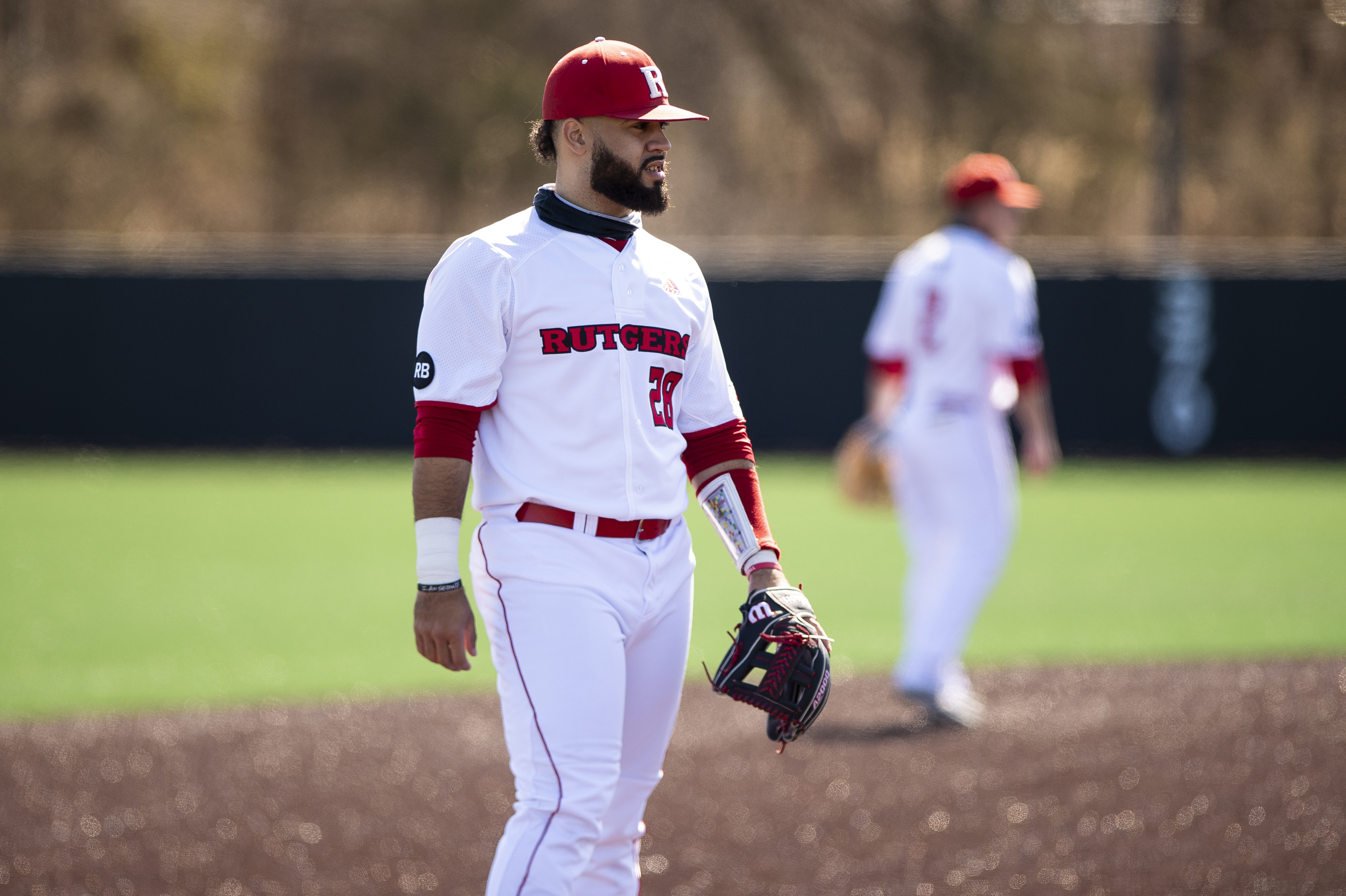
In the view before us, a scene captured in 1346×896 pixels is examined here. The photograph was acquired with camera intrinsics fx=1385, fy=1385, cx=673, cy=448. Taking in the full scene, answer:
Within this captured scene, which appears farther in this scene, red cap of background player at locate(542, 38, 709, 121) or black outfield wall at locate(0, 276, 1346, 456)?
black outfield wall at locate(0, 276, 1346, 456)

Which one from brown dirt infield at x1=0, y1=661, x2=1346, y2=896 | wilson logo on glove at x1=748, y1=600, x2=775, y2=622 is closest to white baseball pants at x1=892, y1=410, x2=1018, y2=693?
brown dirt infield at x1=0, y1=661, x2=1346, y2=896

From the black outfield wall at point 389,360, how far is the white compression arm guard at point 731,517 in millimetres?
12362

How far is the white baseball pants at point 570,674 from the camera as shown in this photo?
111 inches

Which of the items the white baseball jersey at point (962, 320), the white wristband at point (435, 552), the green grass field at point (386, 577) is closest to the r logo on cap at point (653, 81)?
the white wristband at point (435, 552)

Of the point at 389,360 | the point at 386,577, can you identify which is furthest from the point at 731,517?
the point at 389,360

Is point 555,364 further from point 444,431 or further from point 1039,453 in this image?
point 1039,453

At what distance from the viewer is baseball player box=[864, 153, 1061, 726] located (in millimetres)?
5812

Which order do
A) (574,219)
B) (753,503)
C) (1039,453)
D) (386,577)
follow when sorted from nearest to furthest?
(574,219) < (753,503) < (1039,453) < (386,577)

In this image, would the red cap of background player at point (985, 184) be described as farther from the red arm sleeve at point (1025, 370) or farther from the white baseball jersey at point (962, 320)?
the red arm sleeve at point (1025, 370)

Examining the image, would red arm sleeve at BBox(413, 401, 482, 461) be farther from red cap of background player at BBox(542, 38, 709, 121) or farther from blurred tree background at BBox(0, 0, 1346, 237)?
blurred tree background at BBox(0, 0, 1346, 237)

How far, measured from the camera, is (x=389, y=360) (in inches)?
611

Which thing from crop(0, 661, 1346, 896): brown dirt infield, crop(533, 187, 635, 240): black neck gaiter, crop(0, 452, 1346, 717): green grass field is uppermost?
crop(533, 187, 635, 240): black neck gaiter

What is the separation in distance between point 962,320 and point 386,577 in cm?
489

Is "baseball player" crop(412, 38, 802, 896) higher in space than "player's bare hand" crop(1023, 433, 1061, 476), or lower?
higher
